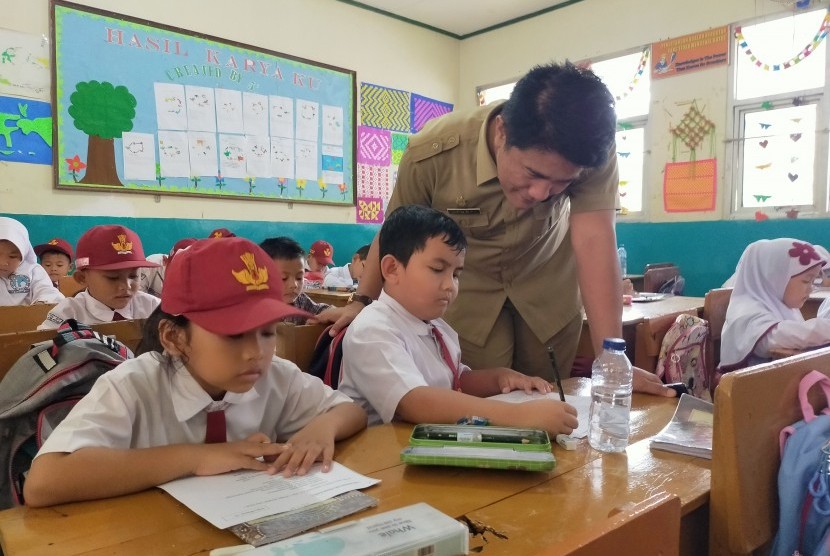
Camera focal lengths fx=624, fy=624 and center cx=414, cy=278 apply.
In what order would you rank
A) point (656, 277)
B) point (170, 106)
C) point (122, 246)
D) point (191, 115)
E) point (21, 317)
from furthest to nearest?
point (656, 277)
point (191, 115)
point (170, 106)
point (122, 246)
point (21, 317)

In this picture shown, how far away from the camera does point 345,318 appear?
150 cm

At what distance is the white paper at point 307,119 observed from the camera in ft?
17.0

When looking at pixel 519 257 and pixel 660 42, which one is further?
pixel 660 42

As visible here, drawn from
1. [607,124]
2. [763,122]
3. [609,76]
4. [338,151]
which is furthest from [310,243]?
[607,124]

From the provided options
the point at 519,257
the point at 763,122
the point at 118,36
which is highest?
the point at 118,36

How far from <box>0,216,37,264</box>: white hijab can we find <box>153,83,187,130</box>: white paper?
1173 mm

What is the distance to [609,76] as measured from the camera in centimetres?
548

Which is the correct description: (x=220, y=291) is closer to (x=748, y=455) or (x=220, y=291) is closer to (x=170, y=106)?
(x=748, y=455)

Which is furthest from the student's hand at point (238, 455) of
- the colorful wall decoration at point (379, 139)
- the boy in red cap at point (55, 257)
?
the colorful wall decoration at point (379, 139)

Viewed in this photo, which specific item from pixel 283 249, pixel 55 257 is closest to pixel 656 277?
pixel 283 249

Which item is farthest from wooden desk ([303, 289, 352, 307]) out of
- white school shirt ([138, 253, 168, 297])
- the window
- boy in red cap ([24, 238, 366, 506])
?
the window

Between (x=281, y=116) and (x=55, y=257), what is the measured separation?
2.03m

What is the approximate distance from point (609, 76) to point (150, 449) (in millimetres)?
Answer: 5433

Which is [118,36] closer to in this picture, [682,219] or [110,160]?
[110,160]
